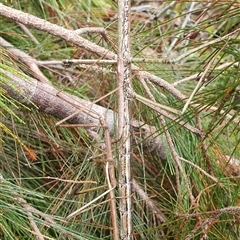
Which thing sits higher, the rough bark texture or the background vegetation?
the rough bark texture

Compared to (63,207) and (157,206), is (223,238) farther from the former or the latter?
(63,207)

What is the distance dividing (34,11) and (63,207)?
72 centimetres

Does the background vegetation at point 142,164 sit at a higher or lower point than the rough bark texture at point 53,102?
lower

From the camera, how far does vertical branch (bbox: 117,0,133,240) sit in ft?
2.60

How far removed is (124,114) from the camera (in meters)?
0.80

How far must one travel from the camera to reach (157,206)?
1.14 m

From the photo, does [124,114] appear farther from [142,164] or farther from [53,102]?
[142,164]

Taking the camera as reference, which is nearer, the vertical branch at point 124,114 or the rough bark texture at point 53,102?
the vertical branch at point 124,114

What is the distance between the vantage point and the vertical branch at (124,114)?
793mm

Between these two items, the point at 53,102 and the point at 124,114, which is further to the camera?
the point at 53,102

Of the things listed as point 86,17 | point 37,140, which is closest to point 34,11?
point 86,17

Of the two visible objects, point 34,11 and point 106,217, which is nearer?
point 106,217

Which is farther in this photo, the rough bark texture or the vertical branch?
the rough bark texture

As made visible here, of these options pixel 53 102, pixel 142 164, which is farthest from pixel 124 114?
pixel 142 164
